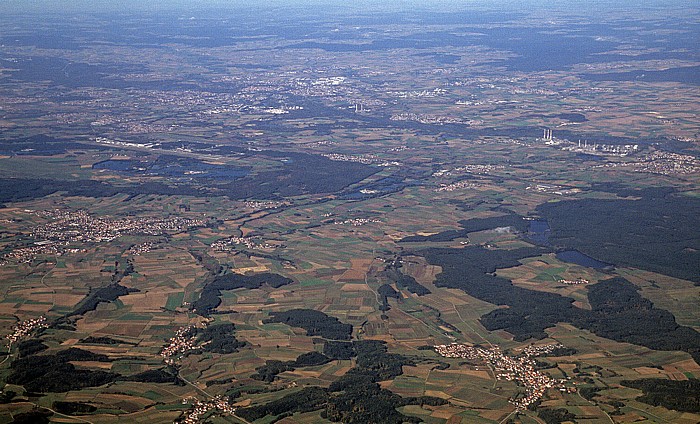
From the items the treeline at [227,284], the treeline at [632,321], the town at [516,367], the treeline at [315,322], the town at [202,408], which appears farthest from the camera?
the treeline at [227,284]

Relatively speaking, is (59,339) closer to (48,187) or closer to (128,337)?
(128,337)

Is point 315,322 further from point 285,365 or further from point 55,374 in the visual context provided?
point 55,374

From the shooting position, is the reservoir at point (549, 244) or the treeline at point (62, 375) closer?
the treeline at point (62, 375)

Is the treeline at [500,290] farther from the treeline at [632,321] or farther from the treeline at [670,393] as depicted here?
the treeline at [670,393]

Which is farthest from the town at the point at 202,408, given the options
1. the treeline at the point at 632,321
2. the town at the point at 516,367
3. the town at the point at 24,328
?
the treeline at the point at 632,321

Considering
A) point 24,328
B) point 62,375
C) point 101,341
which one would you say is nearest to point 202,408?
point 62,375

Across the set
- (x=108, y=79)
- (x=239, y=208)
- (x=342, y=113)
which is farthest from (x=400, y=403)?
(x=108, y=79)
